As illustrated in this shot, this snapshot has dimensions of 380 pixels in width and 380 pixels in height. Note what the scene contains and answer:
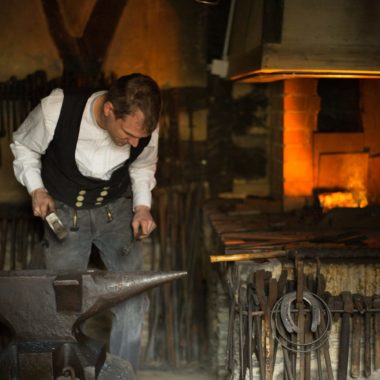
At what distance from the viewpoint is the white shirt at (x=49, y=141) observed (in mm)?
3561

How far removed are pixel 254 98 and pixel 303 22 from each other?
152 centimetres

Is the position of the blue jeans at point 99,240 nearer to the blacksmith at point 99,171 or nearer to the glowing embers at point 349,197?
the blacksmith at point 99,171

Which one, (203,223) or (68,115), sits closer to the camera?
(68,115)

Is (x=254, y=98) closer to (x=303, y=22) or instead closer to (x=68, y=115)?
(x=303, y=22)

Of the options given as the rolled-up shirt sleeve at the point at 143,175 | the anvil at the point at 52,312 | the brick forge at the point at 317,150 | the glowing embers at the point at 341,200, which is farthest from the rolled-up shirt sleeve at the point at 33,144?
the glowing embers at the point at 341,200

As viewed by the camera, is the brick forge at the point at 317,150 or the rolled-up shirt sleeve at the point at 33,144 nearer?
the rolled-up shirt sleeve at the point at 33,144

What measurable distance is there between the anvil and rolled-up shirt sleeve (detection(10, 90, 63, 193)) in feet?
2.78

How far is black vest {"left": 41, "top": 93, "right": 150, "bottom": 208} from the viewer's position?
3.57 meters

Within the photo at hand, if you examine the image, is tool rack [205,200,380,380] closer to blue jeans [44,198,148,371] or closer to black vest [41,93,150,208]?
blue jeans [44,198,148,371]

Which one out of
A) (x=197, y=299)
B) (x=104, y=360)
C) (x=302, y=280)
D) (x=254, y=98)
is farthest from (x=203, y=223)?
(x=104, y=360)

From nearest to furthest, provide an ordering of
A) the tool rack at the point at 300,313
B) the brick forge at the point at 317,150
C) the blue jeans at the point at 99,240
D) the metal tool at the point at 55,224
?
1. the metal tool at the point at 55,224
2. the tool rack at the point at 300,313
3. the blue jeans at the point at 99,240
4. the brick forge at the point at 317,150

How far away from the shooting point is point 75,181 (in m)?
3.71

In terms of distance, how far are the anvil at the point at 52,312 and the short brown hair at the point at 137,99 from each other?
30.2 inches

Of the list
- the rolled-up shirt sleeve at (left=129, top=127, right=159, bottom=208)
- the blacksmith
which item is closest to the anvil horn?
the blacksmith
